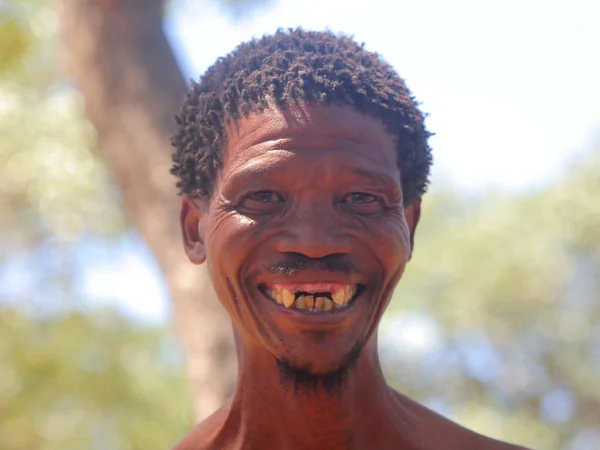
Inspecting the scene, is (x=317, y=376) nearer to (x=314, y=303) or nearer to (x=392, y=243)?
(x=314, y=303)

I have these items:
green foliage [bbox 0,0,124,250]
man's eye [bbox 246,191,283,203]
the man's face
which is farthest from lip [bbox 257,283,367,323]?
green foliage [bbox 0,0,124,250]

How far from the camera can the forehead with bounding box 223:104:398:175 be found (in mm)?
1989

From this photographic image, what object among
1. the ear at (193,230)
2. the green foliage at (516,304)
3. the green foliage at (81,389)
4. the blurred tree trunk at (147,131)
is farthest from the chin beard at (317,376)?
the green foliage at (81,389)

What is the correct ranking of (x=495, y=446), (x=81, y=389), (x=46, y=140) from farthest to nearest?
(x=81, y=389)
(x=46, y=140)
(x=495, y=446)

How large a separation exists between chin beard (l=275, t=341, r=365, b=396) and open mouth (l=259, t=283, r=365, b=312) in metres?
0.13

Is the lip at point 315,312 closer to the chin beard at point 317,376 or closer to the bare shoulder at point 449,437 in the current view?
the chin beard at point 317,376

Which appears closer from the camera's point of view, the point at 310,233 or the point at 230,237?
the point at 310,233

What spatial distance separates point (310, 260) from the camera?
1949mm

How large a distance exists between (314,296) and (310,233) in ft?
0.55

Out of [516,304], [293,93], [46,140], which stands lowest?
[516,304]

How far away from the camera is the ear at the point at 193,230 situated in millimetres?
2346

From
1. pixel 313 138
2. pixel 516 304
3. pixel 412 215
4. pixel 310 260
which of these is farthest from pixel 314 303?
pixel 516 304

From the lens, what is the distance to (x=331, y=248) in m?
1.93

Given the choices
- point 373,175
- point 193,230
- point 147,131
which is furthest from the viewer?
point 147,131
